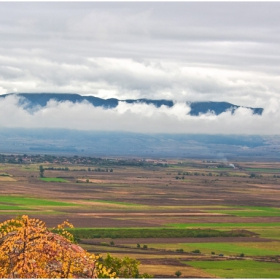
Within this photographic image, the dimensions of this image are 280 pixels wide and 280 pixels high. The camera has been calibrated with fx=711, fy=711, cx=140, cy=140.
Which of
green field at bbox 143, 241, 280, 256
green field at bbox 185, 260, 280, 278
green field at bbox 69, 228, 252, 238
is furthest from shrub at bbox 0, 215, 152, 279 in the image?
green field at bbox 69, 228, 252, 238

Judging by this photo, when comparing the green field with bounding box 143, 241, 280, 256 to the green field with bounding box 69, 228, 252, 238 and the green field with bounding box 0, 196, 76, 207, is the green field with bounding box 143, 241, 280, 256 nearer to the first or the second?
the green field with bounding box 69, 228, 252, 238

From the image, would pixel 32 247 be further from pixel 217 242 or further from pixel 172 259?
pixel 217 242

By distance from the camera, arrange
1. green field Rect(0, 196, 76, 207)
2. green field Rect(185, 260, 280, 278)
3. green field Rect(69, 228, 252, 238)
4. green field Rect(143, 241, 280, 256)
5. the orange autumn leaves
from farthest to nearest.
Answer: green field Rect(0, 196, 76, 207) < green field Rect(69, 228, 252, 238) < green field Rect(143, 241, 280, 256) < green field Rect(185, 260, 280, 278) < the orange autumn leaves

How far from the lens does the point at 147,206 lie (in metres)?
149

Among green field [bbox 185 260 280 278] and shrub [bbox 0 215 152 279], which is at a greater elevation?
shrub [bbox 0 215 152 279]

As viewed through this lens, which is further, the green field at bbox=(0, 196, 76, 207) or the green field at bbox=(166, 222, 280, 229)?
the green field at bbox=(0, 196, 76, 207)

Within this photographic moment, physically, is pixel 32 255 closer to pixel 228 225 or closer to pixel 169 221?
pixel 228 225

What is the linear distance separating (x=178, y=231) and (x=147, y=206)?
39985mm

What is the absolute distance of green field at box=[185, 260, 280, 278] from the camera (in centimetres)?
7050

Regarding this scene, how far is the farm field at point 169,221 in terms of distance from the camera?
79.8 metres

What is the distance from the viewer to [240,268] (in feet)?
249

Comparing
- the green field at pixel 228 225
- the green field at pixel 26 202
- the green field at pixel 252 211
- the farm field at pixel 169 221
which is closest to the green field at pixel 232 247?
the farm field at pixel 169 221

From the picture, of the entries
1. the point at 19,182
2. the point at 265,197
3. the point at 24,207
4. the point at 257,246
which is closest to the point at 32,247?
the point at 257,246

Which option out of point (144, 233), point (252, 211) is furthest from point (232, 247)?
point (252, 211)
